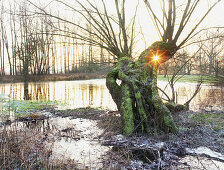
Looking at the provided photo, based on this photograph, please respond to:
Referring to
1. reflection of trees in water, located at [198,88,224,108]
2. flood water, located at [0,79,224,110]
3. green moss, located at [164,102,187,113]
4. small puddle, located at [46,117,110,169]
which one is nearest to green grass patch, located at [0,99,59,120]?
flood water, located at [0,79,224,110]

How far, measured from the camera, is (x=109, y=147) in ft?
14.4

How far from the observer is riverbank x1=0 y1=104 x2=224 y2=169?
11.2ft

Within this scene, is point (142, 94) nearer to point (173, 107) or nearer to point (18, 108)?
point (173, 107)

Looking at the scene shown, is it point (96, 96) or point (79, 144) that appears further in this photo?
point (96, 96)

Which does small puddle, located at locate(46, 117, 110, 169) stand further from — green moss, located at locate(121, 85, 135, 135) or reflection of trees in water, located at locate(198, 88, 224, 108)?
reflection of trees in water, located at locate(198, 88, 224, 108)

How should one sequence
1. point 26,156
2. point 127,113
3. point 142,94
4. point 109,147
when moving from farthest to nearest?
point 142,94 → point 127,113 → point 109,147 → point 26,156

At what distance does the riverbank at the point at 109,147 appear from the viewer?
341 cm

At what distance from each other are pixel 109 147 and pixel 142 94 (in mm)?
1952

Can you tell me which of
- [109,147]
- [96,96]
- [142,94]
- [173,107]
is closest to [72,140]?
[109,147]

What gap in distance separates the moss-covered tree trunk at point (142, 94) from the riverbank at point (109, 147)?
36 centimetres

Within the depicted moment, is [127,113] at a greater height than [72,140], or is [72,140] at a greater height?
[127,113]

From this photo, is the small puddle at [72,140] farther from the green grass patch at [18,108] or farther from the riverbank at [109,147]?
the green grass patch at [18,108]

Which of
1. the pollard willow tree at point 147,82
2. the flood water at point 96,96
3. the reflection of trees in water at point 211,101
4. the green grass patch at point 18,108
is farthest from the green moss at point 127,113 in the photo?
the reflection of trees in water at point 211,101

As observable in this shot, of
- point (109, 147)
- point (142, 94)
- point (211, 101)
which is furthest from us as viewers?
point (211, 101)
